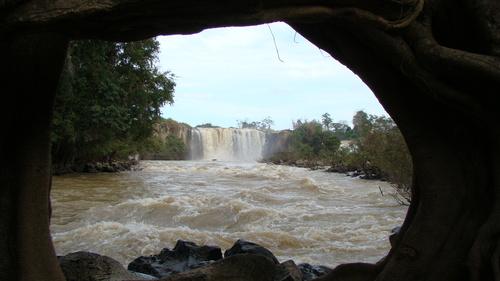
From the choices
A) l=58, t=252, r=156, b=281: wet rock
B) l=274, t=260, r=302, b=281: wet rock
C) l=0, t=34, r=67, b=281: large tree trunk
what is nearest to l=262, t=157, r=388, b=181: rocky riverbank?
l=274, t=260, r=302, b=281: wet rock

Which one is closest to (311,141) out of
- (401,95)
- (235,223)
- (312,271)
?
(235,223)

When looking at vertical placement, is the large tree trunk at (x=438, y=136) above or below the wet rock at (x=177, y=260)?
above

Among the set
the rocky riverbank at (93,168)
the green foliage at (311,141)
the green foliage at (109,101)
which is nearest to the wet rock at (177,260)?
the green foliage at (109,101)

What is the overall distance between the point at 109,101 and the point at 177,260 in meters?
17.7

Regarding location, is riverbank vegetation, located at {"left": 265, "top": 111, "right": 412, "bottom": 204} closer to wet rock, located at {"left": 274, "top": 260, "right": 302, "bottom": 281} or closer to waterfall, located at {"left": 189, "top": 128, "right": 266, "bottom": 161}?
waterfall, located at {"left": 189, "top": 128, "right": 266, "bottom": 161}

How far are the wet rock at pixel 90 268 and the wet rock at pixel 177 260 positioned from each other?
107cm

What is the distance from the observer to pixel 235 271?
443 cm

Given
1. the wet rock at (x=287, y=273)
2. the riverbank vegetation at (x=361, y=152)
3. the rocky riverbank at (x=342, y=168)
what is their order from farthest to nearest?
1. the rocky riverbank at (x=342, y=168)
2. the riverbank vegetation at (x=361, y=152)
3. the wet rock at (x=287, y=273)

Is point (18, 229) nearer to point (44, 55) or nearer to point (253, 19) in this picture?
point (44, 55)

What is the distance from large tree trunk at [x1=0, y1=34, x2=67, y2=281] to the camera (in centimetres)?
336

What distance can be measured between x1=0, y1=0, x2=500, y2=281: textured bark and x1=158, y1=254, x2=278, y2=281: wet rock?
3.67ft

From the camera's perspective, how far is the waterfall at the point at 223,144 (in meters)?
54.0

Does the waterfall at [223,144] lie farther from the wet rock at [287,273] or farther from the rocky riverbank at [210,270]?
the wet rock at [287,273]

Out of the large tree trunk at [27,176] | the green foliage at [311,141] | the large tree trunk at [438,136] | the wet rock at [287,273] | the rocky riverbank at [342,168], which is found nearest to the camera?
the large tree trunk at [438,136]
